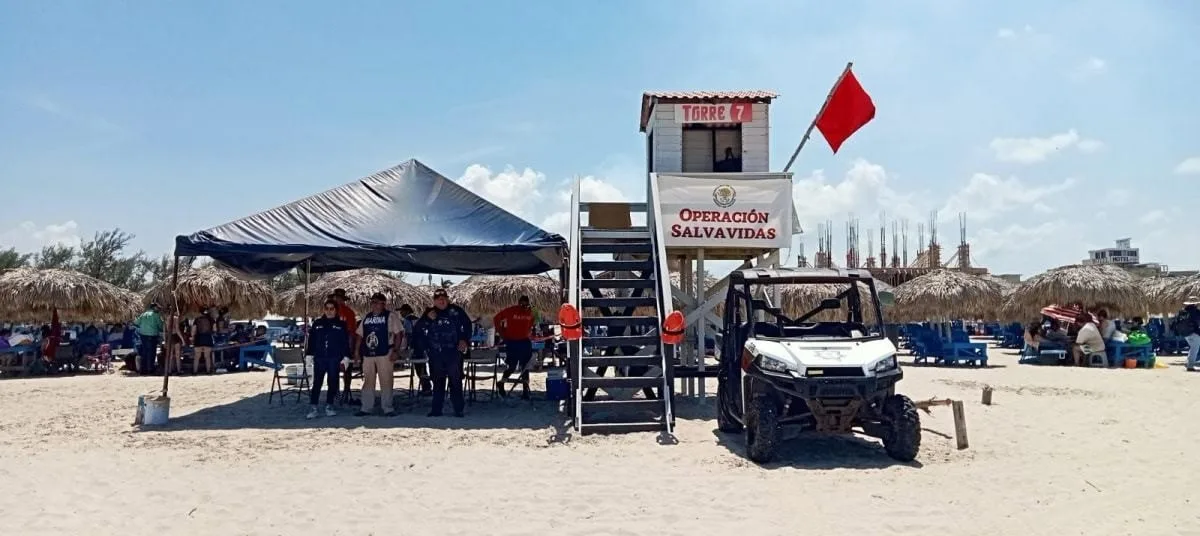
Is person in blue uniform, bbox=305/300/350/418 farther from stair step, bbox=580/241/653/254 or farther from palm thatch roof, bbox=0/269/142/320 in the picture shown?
palm thatch roof, bbox=0/269/142/320

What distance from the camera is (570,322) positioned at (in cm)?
859

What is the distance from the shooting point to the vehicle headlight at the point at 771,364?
7.02 meters

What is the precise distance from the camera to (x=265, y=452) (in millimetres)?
7750

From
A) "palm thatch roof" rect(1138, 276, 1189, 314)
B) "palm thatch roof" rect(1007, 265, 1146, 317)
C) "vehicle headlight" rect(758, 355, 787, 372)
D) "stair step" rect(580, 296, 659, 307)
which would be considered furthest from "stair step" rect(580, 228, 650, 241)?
"palm thatch roof" rect(1138, 276, 1189, 314)

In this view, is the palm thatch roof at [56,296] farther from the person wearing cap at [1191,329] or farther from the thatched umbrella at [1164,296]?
the thatched umbrella at [1164,296]

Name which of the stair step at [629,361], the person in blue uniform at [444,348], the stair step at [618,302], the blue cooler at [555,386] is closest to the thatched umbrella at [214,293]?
the blue cooler at [555,386]

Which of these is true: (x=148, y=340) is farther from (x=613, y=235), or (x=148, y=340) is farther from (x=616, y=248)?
(x=616, y=248)

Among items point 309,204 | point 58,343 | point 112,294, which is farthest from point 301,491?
point 112,294

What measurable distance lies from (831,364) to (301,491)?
14.5 feet

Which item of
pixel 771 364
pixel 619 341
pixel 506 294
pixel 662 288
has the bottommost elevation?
pixel 771 364

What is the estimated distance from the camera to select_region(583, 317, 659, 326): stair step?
9422 millimetres

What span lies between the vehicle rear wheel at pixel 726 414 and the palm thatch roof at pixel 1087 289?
54.8ft

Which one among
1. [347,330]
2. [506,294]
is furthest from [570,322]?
[506,294]

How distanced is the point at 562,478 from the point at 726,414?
2.67 m
